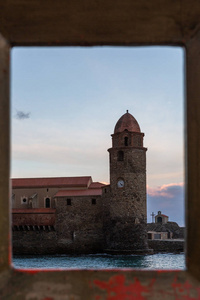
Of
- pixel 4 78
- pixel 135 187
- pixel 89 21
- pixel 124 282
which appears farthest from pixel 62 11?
pixel 135 187

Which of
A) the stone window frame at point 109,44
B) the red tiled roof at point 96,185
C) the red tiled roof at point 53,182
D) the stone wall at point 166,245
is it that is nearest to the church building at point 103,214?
the red tiled roof at point 96,185

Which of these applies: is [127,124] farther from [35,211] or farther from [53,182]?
[35,211]

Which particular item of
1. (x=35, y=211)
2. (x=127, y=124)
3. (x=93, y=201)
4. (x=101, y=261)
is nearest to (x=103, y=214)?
(x=93, y=201)

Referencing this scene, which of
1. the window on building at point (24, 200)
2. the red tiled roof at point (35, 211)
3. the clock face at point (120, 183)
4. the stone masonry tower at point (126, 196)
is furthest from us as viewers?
the window on building at point (24, 200)

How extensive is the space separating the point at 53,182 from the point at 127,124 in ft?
27.6

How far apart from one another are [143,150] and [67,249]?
32.4 ft

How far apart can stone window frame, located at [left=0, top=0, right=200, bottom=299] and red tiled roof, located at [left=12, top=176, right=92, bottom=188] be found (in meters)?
31.5

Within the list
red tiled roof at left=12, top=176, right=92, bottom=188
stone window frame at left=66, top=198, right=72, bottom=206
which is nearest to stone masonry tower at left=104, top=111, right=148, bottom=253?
stone window frame at left=66, top=198, right=72, bottom=206

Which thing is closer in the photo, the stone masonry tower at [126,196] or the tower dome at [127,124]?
the stone masonry tower at [126,196]

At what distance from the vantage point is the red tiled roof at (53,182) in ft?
110

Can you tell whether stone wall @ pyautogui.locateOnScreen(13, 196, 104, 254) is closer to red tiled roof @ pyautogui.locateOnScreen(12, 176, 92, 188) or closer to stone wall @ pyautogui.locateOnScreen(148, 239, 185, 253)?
red tiled roof @ pyautogui.locateOnScreen(12, 176, 92, 188)

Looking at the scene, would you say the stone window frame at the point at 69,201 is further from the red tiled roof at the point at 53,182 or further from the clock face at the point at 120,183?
the clock face at the point at 120,183

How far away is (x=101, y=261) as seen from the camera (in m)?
26.9

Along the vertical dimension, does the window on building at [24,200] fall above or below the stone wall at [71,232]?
above
